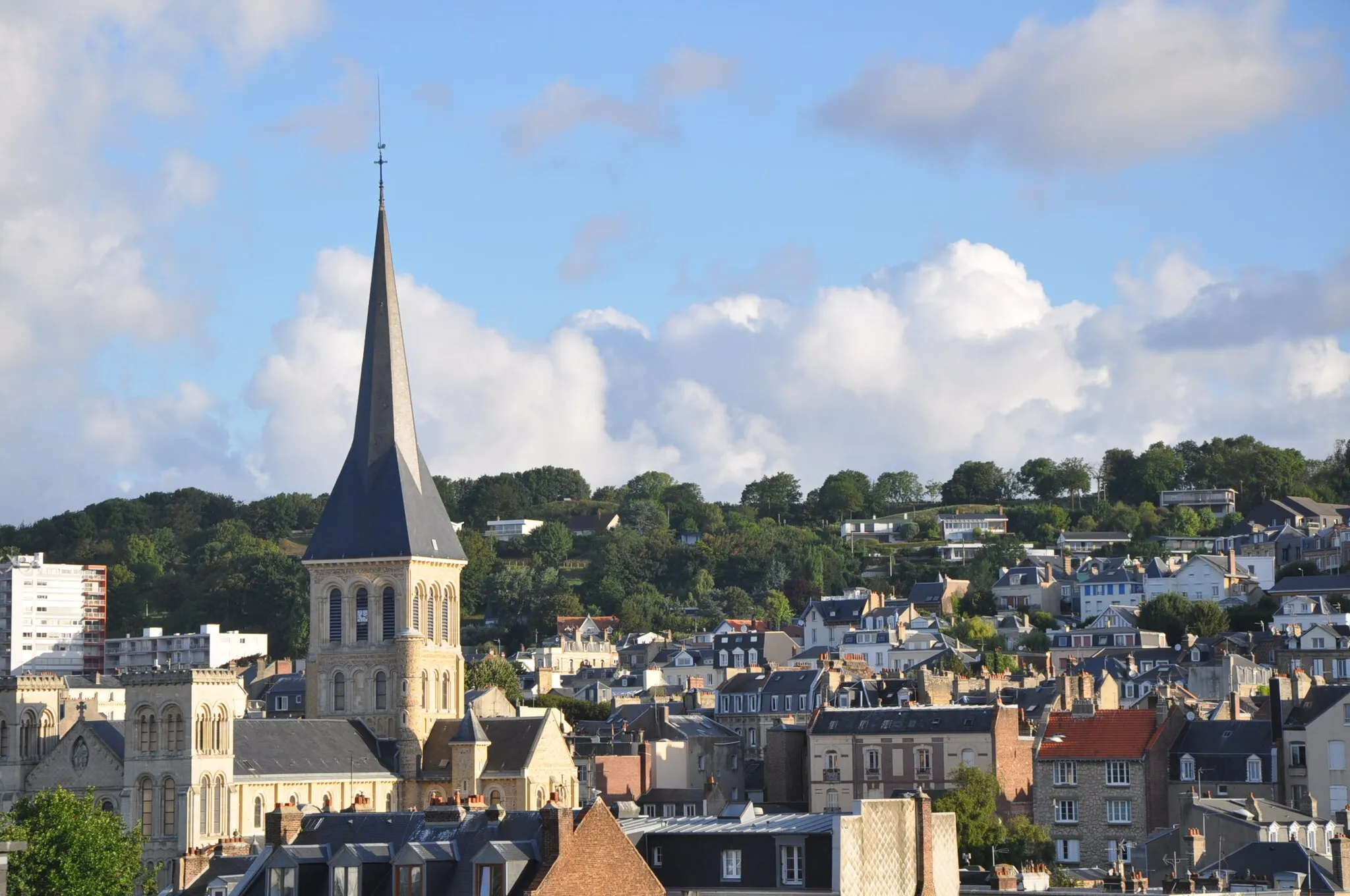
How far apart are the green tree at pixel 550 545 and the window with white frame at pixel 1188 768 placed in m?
110

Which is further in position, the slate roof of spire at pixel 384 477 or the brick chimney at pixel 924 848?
the slate roof of spire at pixel 384 477

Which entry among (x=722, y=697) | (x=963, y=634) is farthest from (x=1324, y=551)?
(x=722, y=697)

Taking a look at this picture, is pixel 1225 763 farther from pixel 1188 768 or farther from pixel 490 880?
pixel 490 880

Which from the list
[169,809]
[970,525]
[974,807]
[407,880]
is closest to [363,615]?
[169,809]

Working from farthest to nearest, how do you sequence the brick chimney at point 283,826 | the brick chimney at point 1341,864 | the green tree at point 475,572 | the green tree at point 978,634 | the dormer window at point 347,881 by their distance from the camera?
the green tree at point 475,572, the green tree at point 978,634, the brick chimney at point 1341,864, the brick chimney at point 283,826, the dormer window at point 347,881

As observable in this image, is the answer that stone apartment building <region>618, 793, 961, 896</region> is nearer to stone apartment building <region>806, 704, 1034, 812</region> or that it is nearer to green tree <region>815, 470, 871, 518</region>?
stone apartment building <region>806, 704, 1034, 812</region>

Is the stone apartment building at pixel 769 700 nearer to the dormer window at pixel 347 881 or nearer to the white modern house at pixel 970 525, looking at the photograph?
the dormer window at pixel 347 881

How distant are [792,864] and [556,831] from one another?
14.9ft

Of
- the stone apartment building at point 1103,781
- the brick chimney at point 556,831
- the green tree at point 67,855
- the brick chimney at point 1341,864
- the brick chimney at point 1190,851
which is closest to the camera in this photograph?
the brick chimney at point 556,831

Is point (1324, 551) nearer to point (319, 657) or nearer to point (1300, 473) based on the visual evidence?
point (1300, 473)

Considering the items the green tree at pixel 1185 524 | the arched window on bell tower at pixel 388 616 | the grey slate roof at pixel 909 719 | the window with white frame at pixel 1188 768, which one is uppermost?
the green tree at pixel 1185 524

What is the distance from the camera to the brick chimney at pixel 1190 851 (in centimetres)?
5688

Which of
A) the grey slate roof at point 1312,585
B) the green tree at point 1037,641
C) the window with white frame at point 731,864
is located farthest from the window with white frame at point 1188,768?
the grey slate roof at point 1312,585

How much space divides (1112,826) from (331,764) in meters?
24.3
